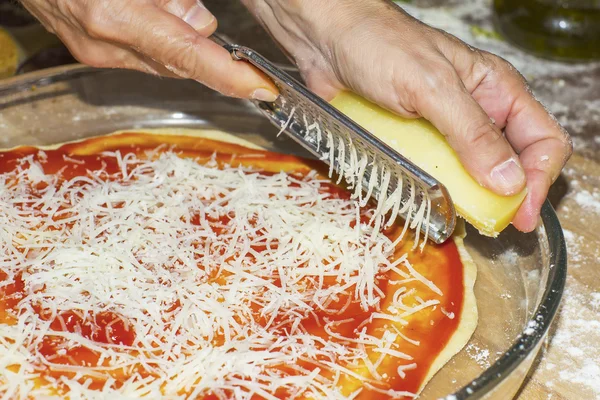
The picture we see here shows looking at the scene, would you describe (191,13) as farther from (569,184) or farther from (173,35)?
(569,184)

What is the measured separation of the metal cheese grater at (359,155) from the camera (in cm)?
162

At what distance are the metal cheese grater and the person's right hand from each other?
42 mm

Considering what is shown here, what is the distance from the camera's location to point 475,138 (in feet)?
5.17

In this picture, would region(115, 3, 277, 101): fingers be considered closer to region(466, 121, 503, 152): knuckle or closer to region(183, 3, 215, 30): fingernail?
region(183, 3, 215, 30): fingernail

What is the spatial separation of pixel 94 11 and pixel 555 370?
131 centimetres

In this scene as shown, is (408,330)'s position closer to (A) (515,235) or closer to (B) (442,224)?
(B) (442,224)

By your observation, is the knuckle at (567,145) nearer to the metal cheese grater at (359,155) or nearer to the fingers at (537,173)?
the fingers at (537,173)

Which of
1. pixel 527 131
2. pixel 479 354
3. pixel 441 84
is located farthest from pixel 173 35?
pixel 479 354

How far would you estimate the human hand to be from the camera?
5.24 ft

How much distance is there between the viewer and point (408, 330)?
169cm

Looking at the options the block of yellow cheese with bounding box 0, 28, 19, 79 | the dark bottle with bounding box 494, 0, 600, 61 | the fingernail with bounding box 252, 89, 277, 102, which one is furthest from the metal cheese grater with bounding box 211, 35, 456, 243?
the dark bottle with bounding box 494, 0, 600, 61

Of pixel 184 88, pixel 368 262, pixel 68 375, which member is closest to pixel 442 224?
pixel 368 262

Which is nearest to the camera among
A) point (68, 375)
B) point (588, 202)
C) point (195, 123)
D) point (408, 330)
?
point (68, 375)

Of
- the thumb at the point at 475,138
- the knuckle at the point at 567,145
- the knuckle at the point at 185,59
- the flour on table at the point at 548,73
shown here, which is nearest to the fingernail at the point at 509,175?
the thumb at the point at 475,138
